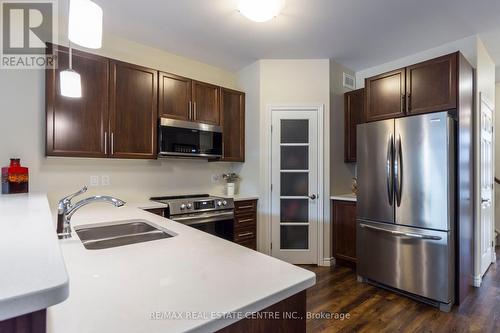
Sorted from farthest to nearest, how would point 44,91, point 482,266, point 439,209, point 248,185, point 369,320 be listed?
point 248,185 → point 482,266 → point 44,91 → point 439,209 → point 369,320

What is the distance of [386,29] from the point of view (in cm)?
278

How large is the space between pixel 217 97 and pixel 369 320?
2.86 meters

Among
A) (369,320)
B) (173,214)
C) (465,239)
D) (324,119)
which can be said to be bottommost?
(369,320)

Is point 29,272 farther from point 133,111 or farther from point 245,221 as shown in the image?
point 245,221

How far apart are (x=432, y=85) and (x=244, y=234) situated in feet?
8.42

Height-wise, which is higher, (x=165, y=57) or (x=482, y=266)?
(x=165, y=57)

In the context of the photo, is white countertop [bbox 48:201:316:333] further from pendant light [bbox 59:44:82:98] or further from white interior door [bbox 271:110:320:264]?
white interior door [bbox 271:110:320:264]

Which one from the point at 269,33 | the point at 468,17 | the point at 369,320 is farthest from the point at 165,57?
the point at 369,320

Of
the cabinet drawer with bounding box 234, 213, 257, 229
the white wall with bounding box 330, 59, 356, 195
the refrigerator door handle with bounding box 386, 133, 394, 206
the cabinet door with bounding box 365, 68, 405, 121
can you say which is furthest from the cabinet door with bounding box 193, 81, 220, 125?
the refrigerator door handle with bounding box 386, 133, 394, 206

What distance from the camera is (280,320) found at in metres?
0.87

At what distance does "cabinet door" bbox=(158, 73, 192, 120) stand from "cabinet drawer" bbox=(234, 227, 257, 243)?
4.97ft

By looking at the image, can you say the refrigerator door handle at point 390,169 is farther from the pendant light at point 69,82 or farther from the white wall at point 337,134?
the pendant light at point 69,82

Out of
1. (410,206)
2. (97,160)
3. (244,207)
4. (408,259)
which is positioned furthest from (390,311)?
(97,160)

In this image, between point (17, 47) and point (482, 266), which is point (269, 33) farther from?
point (482, 266)
